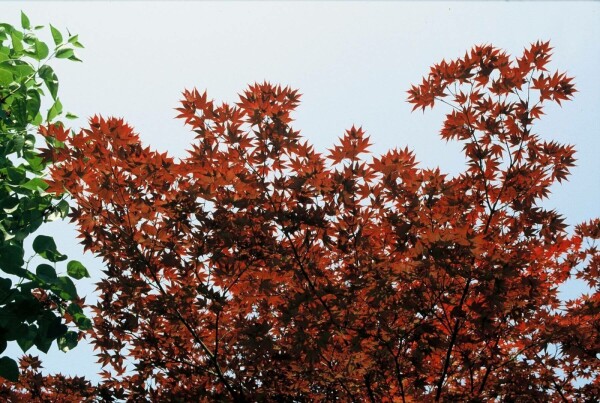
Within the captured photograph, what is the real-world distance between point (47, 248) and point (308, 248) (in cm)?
220

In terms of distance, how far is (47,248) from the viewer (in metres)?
4.75

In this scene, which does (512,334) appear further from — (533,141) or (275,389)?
(275,389)

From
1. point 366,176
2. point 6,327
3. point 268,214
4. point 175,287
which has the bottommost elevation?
point 6,327

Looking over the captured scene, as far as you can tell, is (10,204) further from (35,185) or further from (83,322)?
(83,322)

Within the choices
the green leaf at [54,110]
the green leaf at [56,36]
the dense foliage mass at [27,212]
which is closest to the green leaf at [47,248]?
the dense foliage mass at [27,212]

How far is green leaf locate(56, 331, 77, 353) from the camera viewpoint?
5031mm

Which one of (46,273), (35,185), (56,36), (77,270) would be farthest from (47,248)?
(56,36)

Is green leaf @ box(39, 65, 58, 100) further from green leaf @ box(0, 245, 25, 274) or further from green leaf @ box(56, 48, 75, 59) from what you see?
green leaf @ box(0, 245, 25, 274)

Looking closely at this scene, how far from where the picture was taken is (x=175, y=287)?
17.0 feet

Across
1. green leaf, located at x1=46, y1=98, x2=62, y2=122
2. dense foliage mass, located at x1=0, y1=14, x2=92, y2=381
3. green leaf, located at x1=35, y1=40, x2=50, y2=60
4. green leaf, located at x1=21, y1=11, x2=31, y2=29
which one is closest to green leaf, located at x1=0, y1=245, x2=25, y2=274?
dense foliage mass, located at x1=0, y1=14, x2=92, y2=381

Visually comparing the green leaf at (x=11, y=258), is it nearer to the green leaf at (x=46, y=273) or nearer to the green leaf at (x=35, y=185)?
the green leaf at (x=46, y=273)

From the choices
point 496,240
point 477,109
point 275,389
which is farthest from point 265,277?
point 477,109

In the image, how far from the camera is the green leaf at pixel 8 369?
455cm

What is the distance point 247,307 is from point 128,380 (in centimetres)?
137
